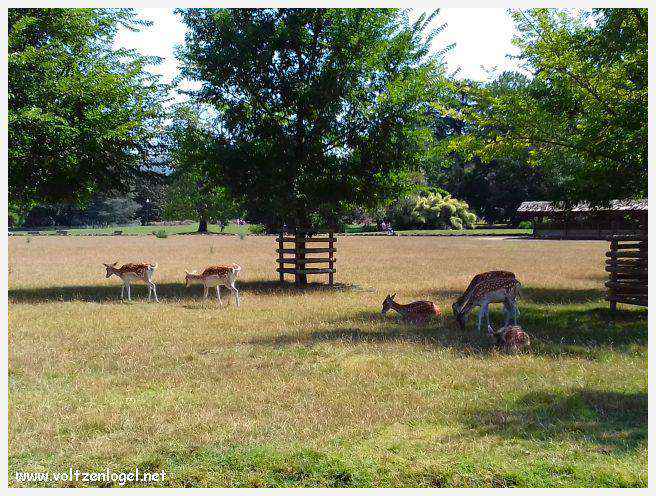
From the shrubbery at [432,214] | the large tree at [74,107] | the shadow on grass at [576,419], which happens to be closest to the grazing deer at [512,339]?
the shadow on grass at [576,419]

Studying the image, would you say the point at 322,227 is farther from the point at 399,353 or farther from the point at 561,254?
the point at 561,254

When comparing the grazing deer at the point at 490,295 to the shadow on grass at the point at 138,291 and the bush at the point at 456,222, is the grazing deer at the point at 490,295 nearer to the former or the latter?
the shadow on grass at the point at 138,291

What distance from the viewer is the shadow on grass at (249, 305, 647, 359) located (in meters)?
11.3

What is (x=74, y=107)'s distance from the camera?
58.4ft

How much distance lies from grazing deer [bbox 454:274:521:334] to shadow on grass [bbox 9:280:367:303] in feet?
25.2

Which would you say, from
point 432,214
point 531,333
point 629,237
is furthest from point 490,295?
point 432,214

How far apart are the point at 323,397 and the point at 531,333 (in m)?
5.81

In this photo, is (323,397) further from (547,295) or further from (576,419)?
(547,295)

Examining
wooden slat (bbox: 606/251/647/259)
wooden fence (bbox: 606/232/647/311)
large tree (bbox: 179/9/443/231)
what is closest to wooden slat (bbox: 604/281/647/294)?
wooden fence (bbox: 606/232/647/311)

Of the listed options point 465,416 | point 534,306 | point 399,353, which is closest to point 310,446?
point 465,416

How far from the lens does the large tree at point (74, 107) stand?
16.5m

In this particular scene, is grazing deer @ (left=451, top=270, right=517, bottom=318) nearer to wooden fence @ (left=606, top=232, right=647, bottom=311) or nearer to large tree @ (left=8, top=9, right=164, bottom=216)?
wooden fence @ (left=606, top=232, right=647, bottom=311)

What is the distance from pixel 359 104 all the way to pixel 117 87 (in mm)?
6801

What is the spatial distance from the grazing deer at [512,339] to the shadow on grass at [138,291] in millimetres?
9525
